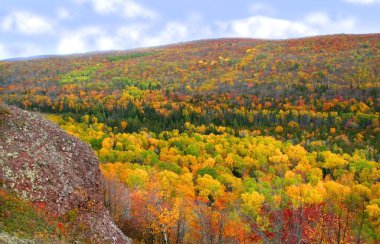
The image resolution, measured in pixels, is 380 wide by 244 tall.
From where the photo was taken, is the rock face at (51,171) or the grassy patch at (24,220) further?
the rock face at (51,171)

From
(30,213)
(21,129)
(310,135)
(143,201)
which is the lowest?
(310,135)

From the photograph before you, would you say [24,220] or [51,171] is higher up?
[51,171]

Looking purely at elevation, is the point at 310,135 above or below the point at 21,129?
below

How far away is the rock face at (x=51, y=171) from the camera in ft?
88.9

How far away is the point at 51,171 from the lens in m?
29.3

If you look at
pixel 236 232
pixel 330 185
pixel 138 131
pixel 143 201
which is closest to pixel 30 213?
pixel 143 201

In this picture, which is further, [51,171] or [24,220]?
[51,171]

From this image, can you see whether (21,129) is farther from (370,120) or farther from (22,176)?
(370,120)

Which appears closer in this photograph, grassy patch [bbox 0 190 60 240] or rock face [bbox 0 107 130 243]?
grassy patch [bbox 0 190 60 240]

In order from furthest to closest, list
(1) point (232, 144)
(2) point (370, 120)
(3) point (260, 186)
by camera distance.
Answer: (2) point (370, 120) < (1) point (232, 144) < (3) point (260, 186)

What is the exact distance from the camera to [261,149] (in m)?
142

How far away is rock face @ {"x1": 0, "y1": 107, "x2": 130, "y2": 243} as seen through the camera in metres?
27.1

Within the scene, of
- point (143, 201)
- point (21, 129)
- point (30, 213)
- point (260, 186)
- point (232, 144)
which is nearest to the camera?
point (30, 213)

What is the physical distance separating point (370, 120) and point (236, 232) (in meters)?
167
